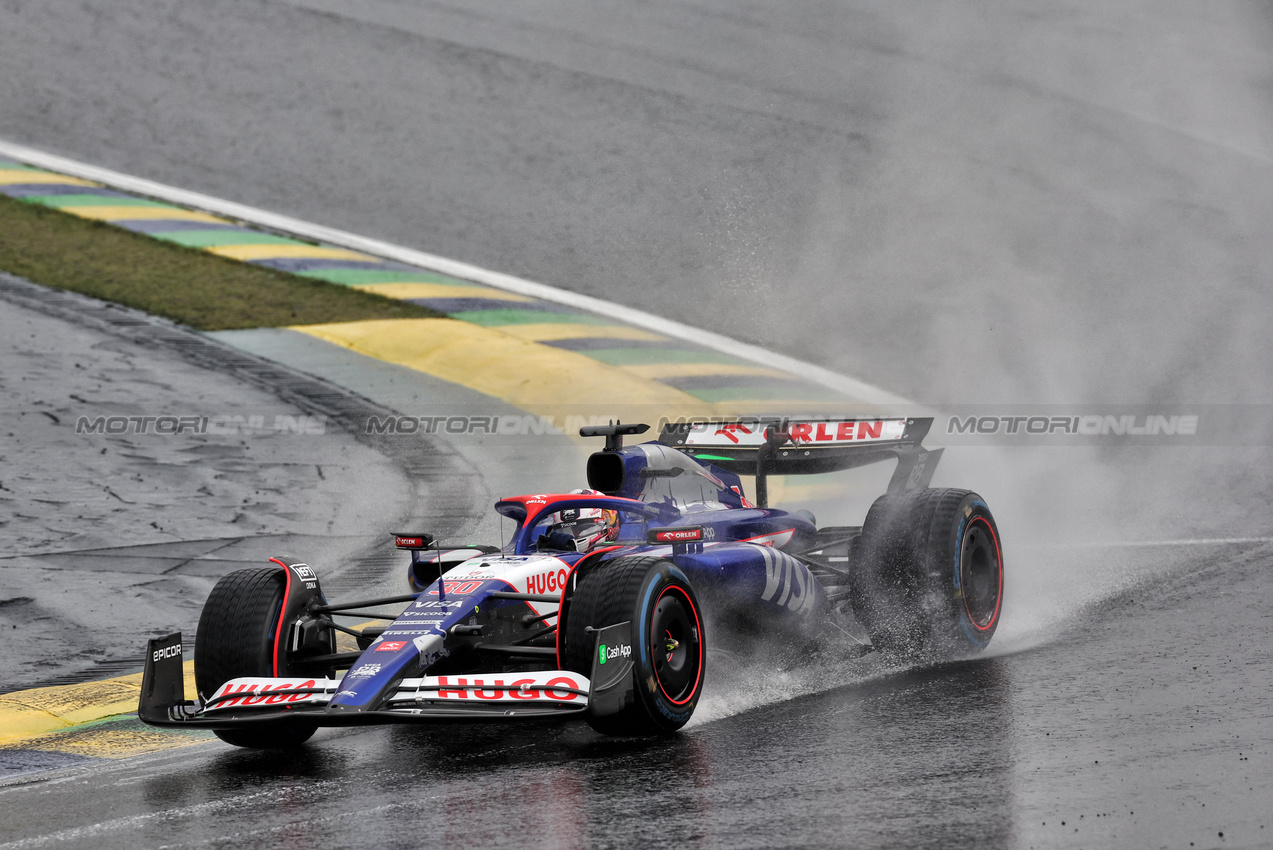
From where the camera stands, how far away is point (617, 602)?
5.50 metres

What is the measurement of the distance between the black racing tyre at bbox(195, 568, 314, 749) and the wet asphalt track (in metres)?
0.17

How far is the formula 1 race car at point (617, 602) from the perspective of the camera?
5363mm

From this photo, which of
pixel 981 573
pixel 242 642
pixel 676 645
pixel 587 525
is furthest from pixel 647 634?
pixel 981 573

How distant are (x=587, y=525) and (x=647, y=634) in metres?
1.51

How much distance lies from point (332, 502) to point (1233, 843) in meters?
7.57

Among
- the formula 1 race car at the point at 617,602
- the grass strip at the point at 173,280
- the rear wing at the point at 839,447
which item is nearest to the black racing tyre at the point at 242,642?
the formula 1 race car at the point at 617,602

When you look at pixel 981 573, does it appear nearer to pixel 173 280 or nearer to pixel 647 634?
pixel 647 634

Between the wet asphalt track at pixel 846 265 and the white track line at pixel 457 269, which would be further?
the white track line at pixel 457 269

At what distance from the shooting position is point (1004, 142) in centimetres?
1833

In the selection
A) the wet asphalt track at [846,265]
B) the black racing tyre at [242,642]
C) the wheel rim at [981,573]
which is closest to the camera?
the wet asphalt track at [846,265]

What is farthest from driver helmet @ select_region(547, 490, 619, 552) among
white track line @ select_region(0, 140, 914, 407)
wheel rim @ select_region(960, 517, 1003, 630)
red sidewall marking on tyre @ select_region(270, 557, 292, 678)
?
white track line @ select_region(0, 140, 914, 407)

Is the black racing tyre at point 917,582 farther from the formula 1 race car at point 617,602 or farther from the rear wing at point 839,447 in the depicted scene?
the rear wing at point 839,447

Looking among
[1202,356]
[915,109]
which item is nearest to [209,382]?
[1202,356]

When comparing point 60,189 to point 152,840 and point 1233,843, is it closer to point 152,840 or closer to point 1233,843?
point 152,840
